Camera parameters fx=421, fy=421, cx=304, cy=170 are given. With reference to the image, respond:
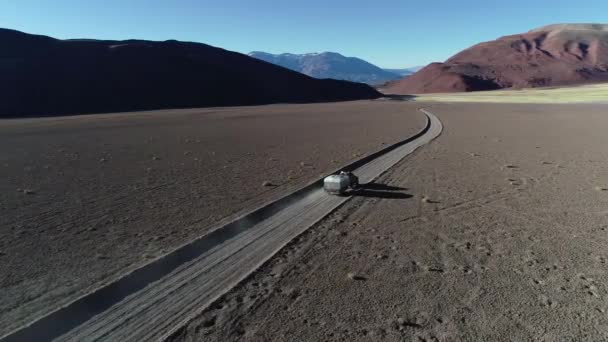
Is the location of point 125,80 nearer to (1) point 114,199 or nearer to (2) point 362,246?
(1) point 114,199

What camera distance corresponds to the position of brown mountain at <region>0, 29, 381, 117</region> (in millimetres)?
74438

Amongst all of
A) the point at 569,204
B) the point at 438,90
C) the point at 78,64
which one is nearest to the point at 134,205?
the point at 569,204

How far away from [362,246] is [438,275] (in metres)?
1.59

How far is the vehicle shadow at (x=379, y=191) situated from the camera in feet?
36.8

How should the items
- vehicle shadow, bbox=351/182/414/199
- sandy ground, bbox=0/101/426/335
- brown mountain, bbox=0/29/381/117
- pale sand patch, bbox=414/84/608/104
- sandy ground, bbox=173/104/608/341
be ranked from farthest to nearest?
Answer: pale sand patch, bbox=414/84/608/104 → brown mountain, bbox=0/29/381/117 → vehicle shadow, bbox=351/182/414/199 → sandy ground, bbox=0/101/426/335 → sandy ground, bbox=173/104/608/341

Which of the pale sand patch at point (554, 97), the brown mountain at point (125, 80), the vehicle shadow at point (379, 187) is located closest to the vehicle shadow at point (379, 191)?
the vehicle shadow at point (379, 187)

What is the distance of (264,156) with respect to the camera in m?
19.4

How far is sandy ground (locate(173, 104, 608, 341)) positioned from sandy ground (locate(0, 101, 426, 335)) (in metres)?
2.34

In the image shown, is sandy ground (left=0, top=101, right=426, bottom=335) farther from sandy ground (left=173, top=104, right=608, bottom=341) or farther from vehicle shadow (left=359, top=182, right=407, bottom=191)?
sandy ground (left=173, top=104, right=608, bottom=341)

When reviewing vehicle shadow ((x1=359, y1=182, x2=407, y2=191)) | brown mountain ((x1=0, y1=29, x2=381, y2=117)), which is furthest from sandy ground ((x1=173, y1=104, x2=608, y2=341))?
brown mountain ((x1=0, y1=29, x2=381, y2=117))

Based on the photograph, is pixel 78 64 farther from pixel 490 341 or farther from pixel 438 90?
pixel 438 90

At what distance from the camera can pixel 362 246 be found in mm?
7438

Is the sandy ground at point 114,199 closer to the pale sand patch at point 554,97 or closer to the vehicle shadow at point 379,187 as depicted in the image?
the vehicle shadow at point 379,187

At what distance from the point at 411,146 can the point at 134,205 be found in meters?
15.7
